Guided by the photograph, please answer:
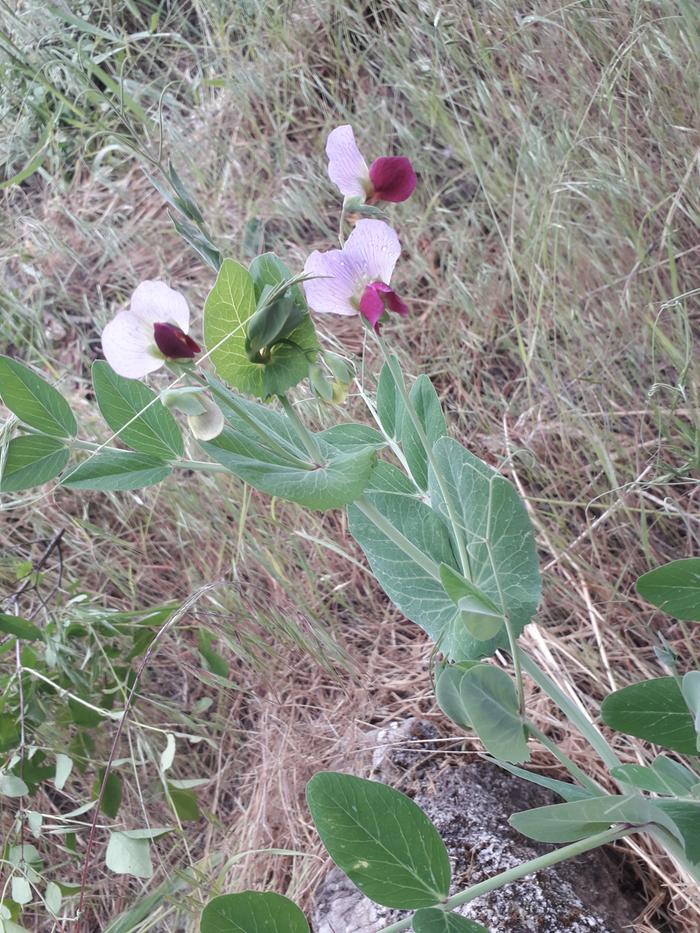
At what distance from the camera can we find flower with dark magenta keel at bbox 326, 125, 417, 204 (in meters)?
0.59

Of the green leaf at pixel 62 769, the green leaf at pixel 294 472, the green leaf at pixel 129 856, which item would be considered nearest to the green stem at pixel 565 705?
the green leaf at pixel 294 472

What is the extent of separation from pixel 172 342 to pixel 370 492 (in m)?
0.27

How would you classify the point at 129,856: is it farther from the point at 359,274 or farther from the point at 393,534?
the point at 359,274

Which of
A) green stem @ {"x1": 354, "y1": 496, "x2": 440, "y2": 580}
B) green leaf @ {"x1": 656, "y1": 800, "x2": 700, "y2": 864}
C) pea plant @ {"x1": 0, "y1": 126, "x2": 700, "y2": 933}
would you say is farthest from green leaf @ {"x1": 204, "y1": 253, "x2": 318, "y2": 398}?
green leaf @ {"x1": 656, "y1": 800, "x2": 700, "y2": 864}

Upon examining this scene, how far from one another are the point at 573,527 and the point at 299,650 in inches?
17.1

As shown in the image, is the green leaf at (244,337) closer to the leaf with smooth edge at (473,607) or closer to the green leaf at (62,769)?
the leaf with smooth edge at (473,607)

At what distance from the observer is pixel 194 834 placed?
1.24 m

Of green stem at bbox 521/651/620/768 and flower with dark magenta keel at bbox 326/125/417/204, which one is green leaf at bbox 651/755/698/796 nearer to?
green stem at bbox 521/651/620/768

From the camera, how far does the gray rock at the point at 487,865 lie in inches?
34.0

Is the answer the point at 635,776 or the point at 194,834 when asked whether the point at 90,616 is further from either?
the point at 635,776

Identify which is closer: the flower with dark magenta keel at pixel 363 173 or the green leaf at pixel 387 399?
the flower with dark magenta keel at pixel 363 173

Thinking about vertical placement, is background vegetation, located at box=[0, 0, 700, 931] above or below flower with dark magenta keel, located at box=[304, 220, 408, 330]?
below

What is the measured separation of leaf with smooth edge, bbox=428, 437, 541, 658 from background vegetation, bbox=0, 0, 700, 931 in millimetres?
305

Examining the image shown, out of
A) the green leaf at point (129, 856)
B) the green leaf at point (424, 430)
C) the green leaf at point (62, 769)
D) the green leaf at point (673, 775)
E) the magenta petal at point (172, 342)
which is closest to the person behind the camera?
the magenta petal at point (172, 342)
